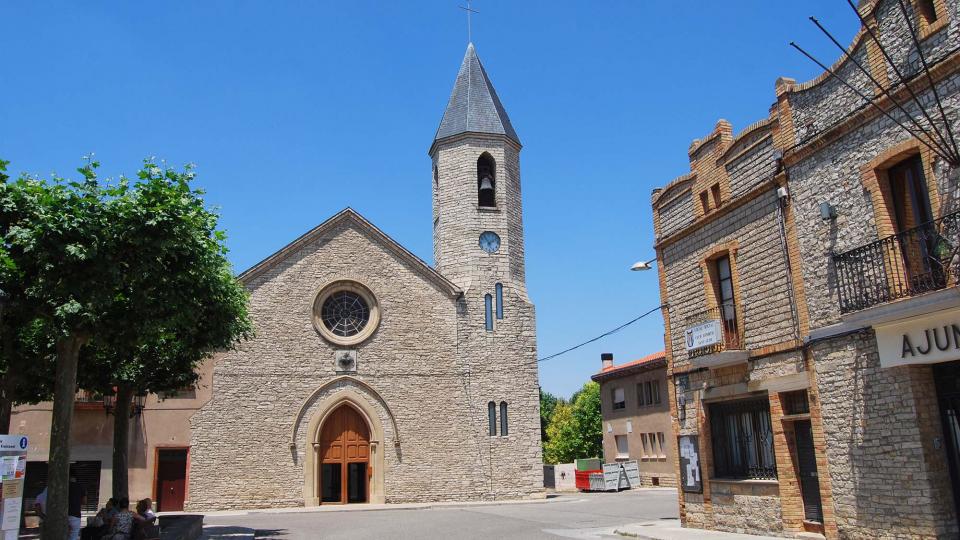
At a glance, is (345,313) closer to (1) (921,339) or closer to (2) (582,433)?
(1) (921,339)

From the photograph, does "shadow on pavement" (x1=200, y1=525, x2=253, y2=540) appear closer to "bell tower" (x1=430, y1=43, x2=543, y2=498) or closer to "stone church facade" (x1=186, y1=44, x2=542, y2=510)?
"stone church facade" (x1=186, y1=44, x2=542, y2=510)

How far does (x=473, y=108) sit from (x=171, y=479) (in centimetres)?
1871

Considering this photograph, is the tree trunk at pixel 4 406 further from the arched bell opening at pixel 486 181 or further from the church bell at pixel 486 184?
the church bell at pixel 486 184

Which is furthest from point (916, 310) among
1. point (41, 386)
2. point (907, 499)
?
point (41, 386)

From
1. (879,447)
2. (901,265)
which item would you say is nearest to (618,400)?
(879,447)

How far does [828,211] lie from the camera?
12438 millimetres

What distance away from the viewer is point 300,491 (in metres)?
26.8

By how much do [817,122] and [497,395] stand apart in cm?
1836

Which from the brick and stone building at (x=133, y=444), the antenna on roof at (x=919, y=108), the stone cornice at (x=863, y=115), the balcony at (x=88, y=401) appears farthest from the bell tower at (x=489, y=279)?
the antenna on roof at (x=919, y=108)

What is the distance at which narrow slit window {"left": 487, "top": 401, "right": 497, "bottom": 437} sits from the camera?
2872 centimetres

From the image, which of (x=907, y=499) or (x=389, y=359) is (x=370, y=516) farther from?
(x=907, y=499)

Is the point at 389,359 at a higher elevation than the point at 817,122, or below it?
below

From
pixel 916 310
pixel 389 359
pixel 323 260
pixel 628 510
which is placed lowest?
pixel 628 510

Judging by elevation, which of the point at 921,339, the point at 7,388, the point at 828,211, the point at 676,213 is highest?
the point at 676,213
